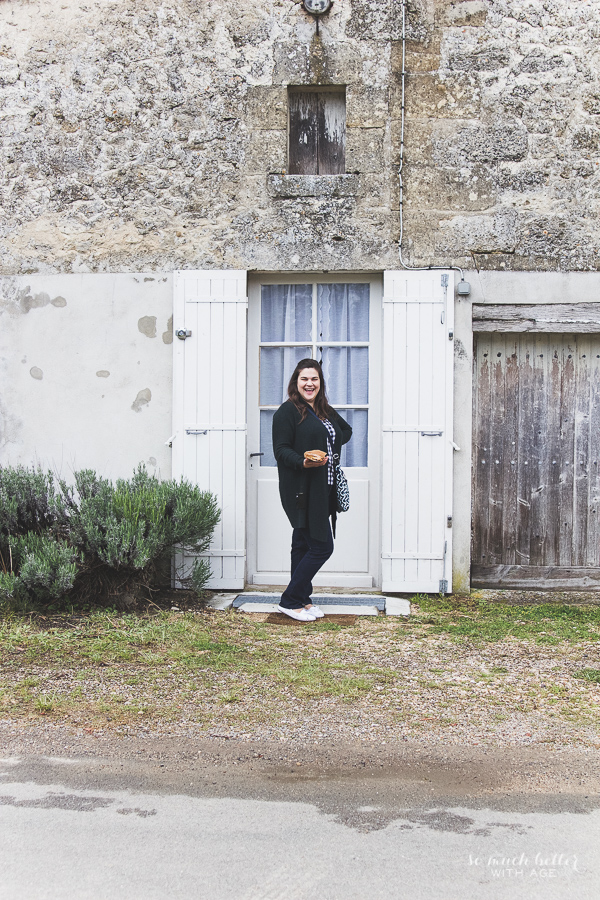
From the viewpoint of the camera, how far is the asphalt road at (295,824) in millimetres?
2416

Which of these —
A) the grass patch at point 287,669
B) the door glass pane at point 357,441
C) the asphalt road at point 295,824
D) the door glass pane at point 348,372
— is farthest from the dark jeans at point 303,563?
the asphalt road at point 295,824

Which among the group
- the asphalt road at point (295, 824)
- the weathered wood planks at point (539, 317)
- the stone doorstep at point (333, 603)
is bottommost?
the asphalt road at point (295, 824)

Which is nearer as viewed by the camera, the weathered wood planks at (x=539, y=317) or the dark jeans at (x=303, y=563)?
the dark jeans at (x=303, y=563)

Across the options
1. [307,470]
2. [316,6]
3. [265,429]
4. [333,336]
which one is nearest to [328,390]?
[333,336]

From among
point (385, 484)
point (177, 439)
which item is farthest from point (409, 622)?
point (177, 439)

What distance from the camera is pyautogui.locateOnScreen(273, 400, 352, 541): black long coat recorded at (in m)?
5.39

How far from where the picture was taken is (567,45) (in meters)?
6.38

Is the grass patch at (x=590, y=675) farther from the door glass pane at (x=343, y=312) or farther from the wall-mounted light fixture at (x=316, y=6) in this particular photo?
the wall-mounted light fixture at (x=316, y=6)

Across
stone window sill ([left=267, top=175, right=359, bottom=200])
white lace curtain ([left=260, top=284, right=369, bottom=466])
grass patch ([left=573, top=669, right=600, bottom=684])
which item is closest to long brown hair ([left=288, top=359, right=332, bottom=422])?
white lace curtain ([left=260, top=284, right=369, bottom=466])

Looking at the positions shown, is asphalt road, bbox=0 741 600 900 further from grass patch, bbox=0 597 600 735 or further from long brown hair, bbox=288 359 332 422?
long brown hair, bbox=288 359 332 422

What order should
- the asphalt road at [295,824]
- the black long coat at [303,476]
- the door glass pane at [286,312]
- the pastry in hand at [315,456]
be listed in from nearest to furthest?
1. the asphalt road at [295,824]
2. the pastry in hand at [315,456]
3. the black long coat at [303,476]
4. the door glass pane at [286,312]

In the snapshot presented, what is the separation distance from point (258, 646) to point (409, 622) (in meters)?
1.21

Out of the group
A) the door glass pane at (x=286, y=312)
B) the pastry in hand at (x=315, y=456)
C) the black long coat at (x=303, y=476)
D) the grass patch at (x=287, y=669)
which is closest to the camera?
the grass patch at (x=287, y=669)

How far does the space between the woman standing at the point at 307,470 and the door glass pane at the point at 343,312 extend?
1.19 m
